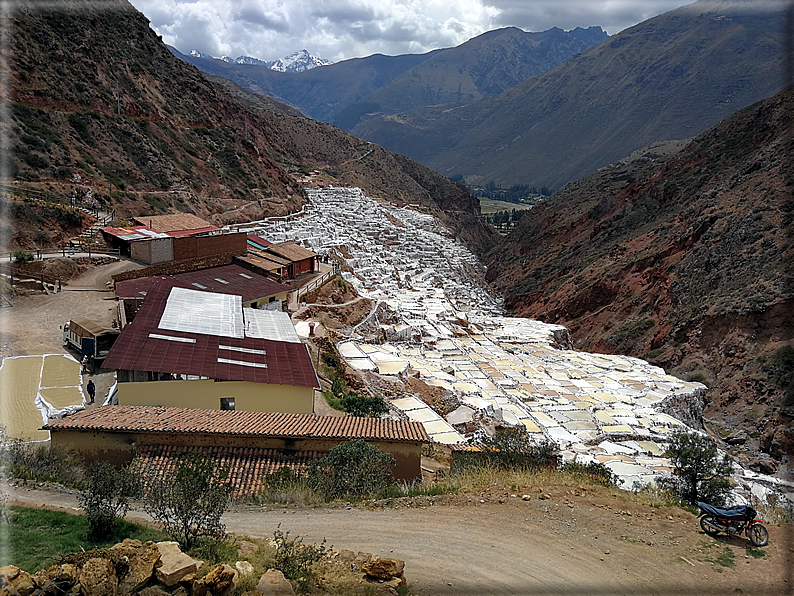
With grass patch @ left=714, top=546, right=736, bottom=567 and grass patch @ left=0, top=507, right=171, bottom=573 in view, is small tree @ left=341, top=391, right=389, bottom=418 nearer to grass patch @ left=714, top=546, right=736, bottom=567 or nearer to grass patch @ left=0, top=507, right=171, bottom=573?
grass patch @ left=0, top=507, right=171, bottom=573

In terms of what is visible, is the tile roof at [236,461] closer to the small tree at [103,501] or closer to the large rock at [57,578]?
the small tree at [103,501]

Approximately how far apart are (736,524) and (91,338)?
50.7 feet

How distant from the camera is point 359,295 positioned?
32.1 m

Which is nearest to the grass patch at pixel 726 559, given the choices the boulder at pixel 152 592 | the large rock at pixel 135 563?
the boulder at pixel 152 592

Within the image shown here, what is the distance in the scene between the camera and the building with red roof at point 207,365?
499 inches

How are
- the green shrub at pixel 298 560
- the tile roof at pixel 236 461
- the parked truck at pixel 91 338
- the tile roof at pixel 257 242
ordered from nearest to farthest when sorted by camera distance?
the green shrub at pixel 298 560 < the tile roof at pixel 236 461 < the parked truck at pixel 91 338 < the tile roof at pixel 257 242

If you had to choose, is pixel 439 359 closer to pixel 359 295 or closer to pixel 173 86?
pixel 359 295

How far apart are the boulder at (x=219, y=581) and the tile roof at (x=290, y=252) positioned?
27491mm

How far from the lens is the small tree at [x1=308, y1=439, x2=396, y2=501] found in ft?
28.6

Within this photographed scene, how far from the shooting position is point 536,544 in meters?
6.94

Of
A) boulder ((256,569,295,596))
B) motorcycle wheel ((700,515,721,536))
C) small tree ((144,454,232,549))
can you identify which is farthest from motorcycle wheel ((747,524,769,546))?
small tree ((144,454,232,549))

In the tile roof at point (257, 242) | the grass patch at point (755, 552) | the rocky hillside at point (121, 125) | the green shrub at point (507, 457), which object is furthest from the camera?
the rocky hillside at point (121, 125)

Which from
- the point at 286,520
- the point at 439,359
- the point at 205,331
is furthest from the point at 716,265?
the point at 286,520

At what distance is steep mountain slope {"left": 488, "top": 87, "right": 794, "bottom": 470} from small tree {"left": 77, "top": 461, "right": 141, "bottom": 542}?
70.6 feet
